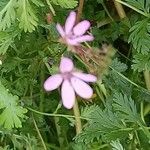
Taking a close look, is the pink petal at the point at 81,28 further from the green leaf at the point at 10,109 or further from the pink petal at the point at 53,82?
the green leaf at the point at 10,109

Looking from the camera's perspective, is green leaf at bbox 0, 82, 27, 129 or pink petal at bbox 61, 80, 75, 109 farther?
green leaf at bbox 0, 82, 27, 129

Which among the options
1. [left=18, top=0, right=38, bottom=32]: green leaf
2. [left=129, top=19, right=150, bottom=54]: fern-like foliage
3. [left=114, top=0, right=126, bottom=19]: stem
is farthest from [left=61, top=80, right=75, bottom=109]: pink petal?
[left=114, top=0, right=126, bottom=19]: stem

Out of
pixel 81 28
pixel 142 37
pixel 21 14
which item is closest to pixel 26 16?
pixel 21 14

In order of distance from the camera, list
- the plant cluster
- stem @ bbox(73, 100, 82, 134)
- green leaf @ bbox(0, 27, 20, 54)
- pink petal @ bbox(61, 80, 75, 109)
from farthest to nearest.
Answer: stem @ bbox(73, 100, 82, 134) → green leaf @ bbox(0, 27, 20, 54) → the plant cluster → pink petal @ bbox(61, 80, 75, 109)

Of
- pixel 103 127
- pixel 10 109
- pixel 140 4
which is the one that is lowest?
pixel 103 127

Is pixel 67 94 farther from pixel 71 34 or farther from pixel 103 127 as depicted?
pixel 103 127

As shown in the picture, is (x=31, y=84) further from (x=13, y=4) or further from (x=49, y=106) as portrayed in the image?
(x=13, y=4)

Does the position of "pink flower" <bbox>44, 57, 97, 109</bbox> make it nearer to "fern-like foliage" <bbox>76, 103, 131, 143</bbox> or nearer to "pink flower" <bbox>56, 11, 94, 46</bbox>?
"pink flower" <bbox>56, 11, 94, 46</bbox>

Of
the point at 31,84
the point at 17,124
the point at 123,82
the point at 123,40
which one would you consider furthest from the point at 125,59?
the point at 17,124
